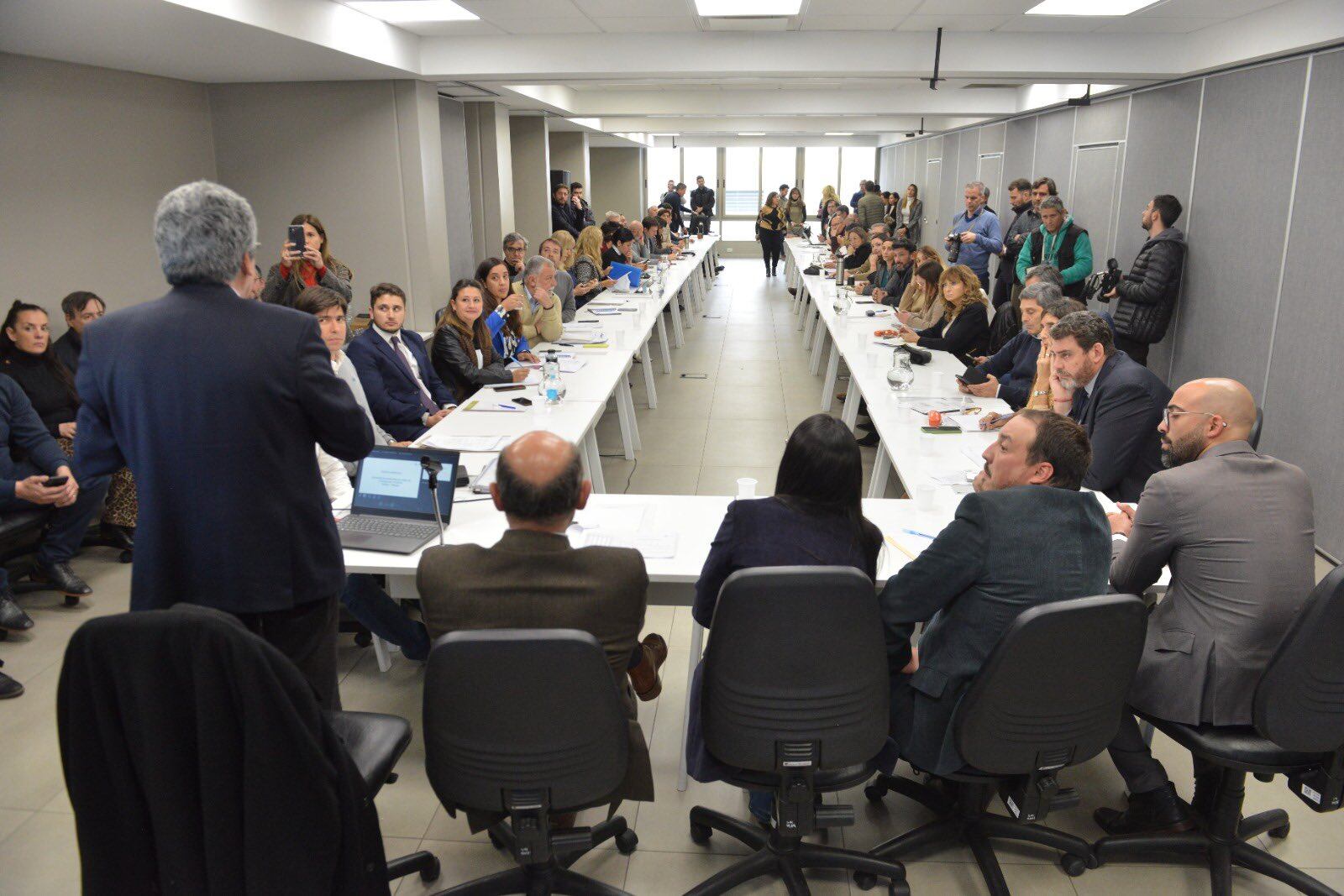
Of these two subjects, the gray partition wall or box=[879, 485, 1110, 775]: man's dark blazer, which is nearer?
box=[879, 485, 1110, 775]: man's dark blazer

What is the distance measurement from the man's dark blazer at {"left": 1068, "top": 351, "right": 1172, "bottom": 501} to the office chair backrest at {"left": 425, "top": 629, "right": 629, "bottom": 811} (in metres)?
2.10

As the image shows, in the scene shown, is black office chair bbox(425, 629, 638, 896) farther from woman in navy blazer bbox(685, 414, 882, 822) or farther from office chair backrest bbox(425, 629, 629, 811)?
woman in navy blazer bbox(685, 414, 882, 822)

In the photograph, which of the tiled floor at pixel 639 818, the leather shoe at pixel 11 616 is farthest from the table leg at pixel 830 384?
the leather shoe at pixel 11 616

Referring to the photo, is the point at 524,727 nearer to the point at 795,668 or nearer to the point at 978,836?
the point at 795,668

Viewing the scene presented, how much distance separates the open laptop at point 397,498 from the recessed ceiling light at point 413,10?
341cm

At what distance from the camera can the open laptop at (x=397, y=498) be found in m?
2.73

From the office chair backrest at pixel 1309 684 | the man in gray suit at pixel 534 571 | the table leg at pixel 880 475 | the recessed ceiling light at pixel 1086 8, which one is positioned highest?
the recessed ceiling light at pixel 1086 8

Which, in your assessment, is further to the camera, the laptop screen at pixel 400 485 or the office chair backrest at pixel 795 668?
the laptop screen at pixel 400 485

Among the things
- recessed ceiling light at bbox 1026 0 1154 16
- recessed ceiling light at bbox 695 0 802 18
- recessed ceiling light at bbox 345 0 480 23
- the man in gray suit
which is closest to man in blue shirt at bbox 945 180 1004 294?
recessed ceiling light at bbox 1026 0 1154 16

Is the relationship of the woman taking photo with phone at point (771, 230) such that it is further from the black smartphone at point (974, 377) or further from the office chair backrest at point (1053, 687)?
the office chair backrest at point (1053, 687)

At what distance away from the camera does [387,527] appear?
2771mm

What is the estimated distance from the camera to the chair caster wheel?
7.56 ft

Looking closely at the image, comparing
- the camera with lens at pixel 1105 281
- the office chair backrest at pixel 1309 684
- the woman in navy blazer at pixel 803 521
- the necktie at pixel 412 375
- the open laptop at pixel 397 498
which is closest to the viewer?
the office chair backrest at pixel 1309 684

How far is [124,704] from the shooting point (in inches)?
57.8
